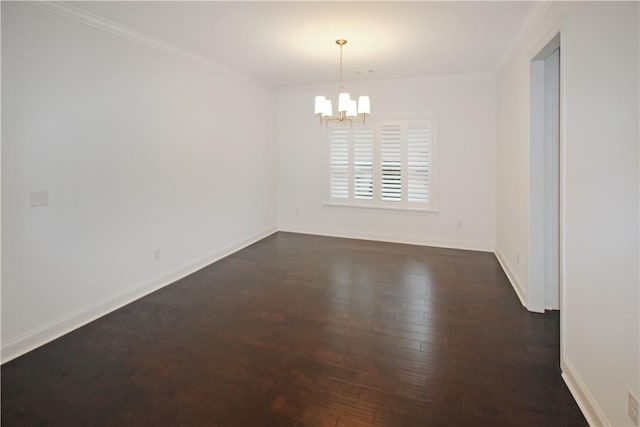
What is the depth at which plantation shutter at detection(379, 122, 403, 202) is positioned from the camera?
5828 millimetres

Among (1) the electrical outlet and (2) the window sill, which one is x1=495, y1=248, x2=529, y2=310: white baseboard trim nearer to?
(2) the window sill

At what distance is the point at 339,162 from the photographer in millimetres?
6316

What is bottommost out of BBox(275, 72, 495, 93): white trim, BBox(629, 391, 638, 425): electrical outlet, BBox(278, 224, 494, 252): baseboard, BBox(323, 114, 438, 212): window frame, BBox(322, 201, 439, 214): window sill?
BBox(629, 391, 638, 425): electrical outlet

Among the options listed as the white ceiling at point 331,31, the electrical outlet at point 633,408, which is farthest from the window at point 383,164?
the electrical outlet at point 633,408

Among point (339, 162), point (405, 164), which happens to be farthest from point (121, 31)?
point (405, 164)

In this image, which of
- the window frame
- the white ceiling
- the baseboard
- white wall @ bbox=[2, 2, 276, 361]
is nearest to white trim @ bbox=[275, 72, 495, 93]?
the white ceiling

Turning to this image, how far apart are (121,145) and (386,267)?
344 centimetres

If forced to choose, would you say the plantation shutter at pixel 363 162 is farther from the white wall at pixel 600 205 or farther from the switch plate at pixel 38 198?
the switch plate at pixel 38 198

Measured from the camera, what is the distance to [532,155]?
324 cm

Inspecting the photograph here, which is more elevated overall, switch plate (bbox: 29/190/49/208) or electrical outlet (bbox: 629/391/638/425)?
switch plate (bbox: 29/190/49/208)

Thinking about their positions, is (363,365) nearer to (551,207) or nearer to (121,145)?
(551,207)

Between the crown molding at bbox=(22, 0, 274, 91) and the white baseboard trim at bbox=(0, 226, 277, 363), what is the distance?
252 cm

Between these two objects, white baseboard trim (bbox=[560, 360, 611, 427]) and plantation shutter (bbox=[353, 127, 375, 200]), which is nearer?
white baseboard trim (bbox=[560, 360, 611, 427])

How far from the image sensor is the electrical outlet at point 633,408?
1543 millimetres
